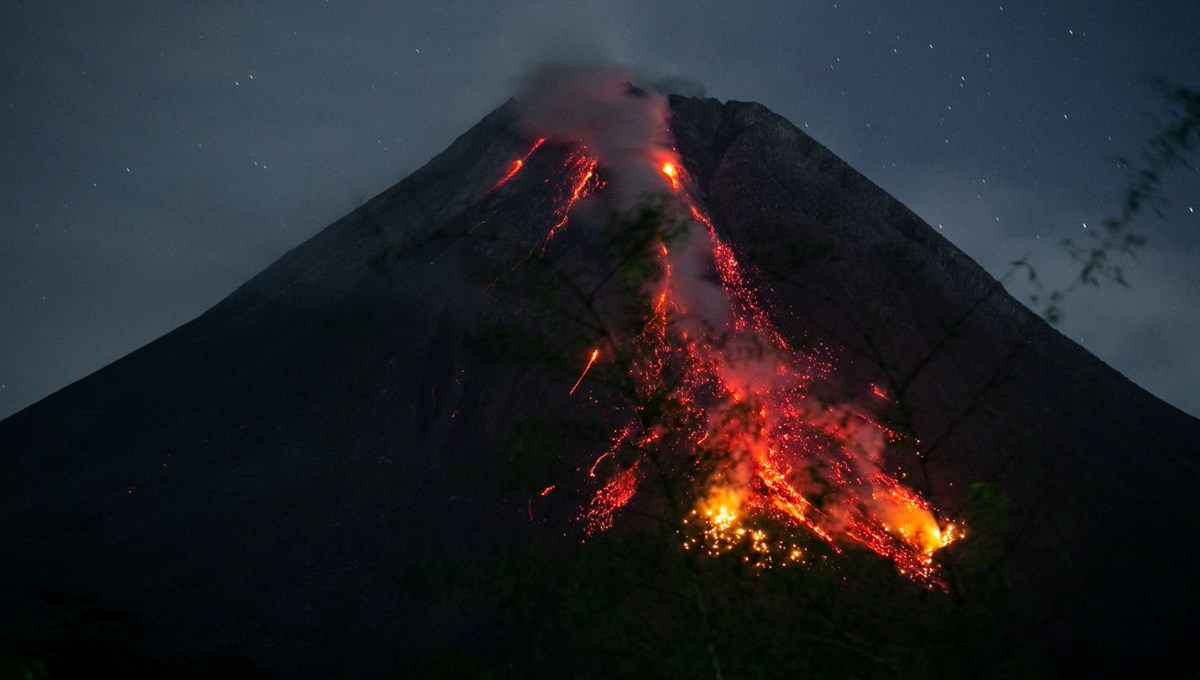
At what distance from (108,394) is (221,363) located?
5520mm

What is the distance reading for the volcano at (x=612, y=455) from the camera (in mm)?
3965

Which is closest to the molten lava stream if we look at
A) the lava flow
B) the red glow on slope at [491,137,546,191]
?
the lava flow

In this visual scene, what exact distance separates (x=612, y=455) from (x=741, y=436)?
15.6m

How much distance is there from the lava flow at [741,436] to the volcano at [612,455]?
64mm

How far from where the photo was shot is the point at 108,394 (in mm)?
35469

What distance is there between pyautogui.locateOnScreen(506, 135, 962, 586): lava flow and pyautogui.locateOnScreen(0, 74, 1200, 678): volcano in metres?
0.06

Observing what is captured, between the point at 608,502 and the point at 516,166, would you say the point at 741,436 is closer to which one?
the point at 608,502

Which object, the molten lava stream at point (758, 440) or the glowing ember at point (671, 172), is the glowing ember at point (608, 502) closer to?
the molten lava stream at point (758, 440)

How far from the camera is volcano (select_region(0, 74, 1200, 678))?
396 centimetres

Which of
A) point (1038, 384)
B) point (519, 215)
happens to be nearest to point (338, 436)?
point (519, 215)

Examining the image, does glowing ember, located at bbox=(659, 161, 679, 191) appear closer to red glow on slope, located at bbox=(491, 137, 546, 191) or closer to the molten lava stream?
the molten lava stream

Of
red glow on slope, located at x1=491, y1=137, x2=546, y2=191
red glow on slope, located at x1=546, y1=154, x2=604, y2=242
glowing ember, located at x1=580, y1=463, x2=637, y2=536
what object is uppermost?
red glow on slope, located at x1=491, y1=137, x2=546, y2=191

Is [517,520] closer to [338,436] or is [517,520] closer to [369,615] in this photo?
Answer: [369,615]

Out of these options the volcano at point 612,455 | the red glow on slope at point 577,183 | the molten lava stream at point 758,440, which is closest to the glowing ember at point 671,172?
the molten lava stream at point 758,440
